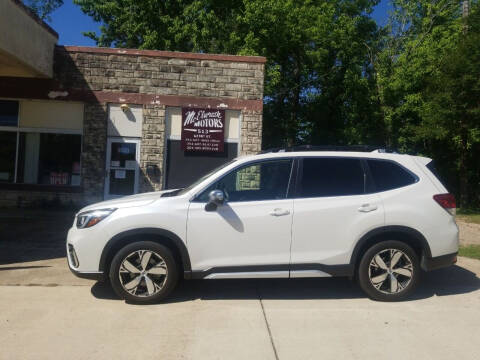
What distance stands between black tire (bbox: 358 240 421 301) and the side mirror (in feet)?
6.11

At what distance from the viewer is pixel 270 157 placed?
18.2 feet

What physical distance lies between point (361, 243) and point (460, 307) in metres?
1.40

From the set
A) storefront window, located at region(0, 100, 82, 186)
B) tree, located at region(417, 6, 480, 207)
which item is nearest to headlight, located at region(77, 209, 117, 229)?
storefront window, located at region(0, 100, 82, 186)

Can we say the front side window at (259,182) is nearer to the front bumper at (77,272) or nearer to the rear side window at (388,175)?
the rear side window at (388,175)

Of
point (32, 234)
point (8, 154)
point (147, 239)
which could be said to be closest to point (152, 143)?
point (8, 154)

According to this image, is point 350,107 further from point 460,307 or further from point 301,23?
point 460,307

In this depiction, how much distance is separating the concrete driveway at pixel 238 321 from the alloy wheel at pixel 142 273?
0.21 m

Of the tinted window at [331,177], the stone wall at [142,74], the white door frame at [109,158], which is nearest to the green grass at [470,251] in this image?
the tinted window at [331,177]

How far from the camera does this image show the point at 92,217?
520 centimetres

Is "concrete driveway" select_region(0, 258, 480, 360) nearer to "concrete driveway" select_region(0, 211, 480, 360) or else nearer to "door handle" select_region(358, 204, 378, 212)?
"concrete driveway" select_region(0, 211, 480, 360)

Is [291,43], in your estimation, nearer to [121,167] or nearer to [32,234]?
[121,167]

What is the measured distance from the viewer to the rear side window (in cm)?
→ 546

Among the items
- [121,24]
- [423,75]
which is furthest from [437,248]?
[121,24]

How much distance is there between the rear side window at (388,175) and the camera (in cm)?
546
